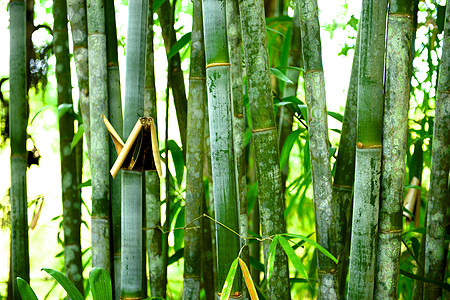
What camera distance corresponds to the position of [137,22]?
2.48ft

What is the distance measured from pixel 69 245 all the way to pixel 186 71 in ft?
3.13

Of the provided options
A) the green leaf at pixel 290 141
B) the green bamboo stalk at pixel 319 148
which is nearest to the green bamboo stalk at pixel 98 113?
the green bamboo stalk at pixel 319 148

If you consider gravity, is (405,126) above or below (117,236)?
above

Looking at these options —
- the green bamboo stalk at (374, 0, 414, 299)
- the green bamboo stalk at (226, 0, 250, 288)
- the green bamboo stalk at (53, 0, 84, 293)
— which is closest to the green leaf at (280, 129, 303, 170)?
the green bamboo stalk at (226, 0, 250, 288)

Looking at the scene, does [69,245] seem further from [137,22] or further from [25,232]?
[137,22]

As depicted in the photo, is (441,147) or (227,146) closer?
(227,146)

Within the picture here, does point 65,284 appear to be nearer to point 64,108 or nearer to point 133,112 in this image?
point 133,112

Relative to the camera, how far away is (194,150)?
1.04 m

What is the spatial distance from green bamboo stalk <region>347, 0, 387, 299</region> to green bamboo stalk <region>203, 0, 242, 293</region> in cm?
20

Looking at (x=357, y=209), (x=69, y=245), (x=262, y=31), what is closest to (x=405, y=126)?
(x=357, y=209)

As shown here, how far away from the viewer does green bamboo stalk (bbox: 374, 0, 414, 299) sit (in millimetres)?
723

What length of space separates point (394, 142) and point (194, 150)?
449 millimetres

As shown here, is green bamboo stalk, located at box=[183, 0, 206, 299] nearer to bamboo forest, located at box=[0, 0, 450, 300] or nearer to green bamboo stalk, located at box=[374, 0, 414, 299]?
bamboo forest, located at box=[0, 0, 450, 300]

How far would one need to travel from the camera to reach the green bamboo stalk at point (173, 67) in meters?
1.25
